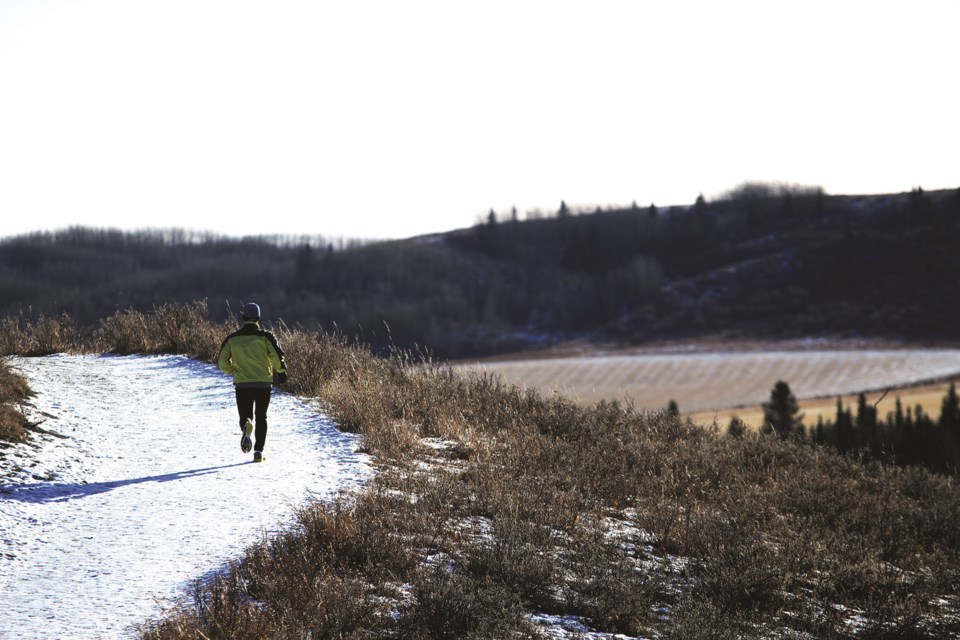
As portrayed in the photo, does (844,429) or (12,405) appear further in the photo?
(844,429)

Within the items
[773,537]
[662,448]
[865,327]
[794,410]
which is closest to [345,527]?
[773,537]

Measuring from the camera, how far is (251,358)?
30.2 ft

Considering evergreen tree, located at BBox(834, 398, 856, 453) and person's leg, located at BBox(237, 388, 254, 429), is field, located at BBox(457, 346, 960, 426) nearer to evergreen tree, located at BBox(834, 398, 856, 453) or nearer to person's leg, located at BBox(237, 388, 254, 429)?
evergreen tree, located at BBox(834, 398, 856, 453)

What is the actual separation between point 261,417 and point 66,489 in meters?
2.12

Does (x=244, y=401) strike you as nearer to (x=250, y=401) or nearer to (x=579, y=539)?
(x=250, y=401)

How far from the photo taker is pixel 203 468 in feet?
28.1

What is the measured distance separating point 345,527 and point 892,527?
671 cm

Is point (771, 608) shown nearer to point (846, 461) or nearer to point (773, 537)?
point (773, 537)

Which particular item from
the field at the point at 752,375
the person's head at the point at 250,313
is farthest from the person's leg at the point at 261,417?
the field at the point at 752,375

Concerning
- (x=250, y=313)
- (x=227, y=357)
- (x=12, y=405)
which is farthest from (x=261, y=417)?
(x=12, y=405)

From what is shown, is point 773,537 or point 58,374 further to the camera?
point 58,374

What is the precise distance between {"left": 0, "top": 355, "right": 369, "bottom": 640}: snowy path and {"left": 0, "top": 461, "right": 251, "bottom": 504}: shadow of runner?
0.02 meters

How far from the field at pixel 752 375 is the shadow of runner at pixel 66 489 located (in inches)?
2737

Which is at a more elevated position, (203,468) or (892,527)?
(203,468)
